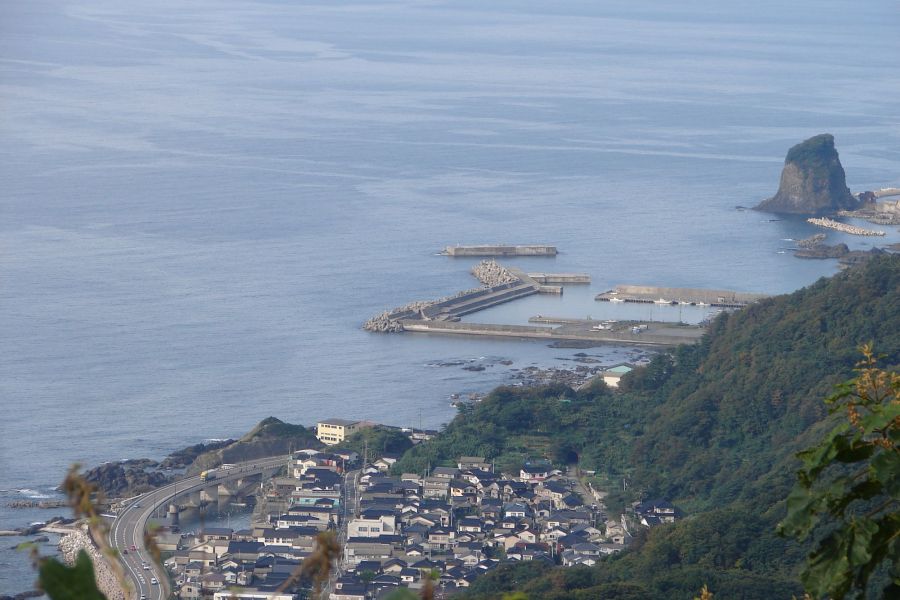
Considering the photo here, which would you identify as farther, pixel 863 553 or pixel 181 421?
pixel 181 421

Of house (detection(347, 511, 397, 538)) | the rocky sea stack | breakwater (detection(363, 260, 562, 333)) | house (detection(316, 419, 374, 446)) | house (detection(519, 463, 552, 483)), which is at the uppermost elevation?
the rocky sea stack

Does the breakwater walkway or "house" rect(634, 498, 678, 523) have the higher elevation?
the breakwater walkway

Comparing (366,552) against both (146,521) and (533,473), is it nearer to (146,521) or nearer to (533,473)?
(146,521)

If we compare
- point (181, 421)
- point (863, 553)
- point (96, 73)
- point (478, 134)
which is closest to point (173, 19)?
point (96, 73)

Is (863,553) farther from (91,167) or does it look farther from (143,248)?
(91,167)

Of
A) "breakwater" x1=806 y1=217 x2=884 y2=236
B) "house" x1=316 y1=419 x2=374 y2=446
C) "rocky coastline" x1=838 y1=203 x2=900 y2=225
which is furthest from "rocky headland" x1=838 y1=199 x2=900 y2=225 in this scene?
"house" x1=316 y1=419 x2=374 y2=446

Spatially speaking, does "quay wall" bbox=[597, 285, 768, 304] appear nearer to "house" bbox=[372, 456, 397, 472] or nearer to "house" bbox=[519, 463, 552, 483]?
"house" bbox=[372, 456, 397, 472]

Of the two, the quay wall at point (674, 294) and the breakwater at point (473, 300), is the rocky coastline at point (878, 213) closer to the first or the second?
the quay wall at point (674, 294)
